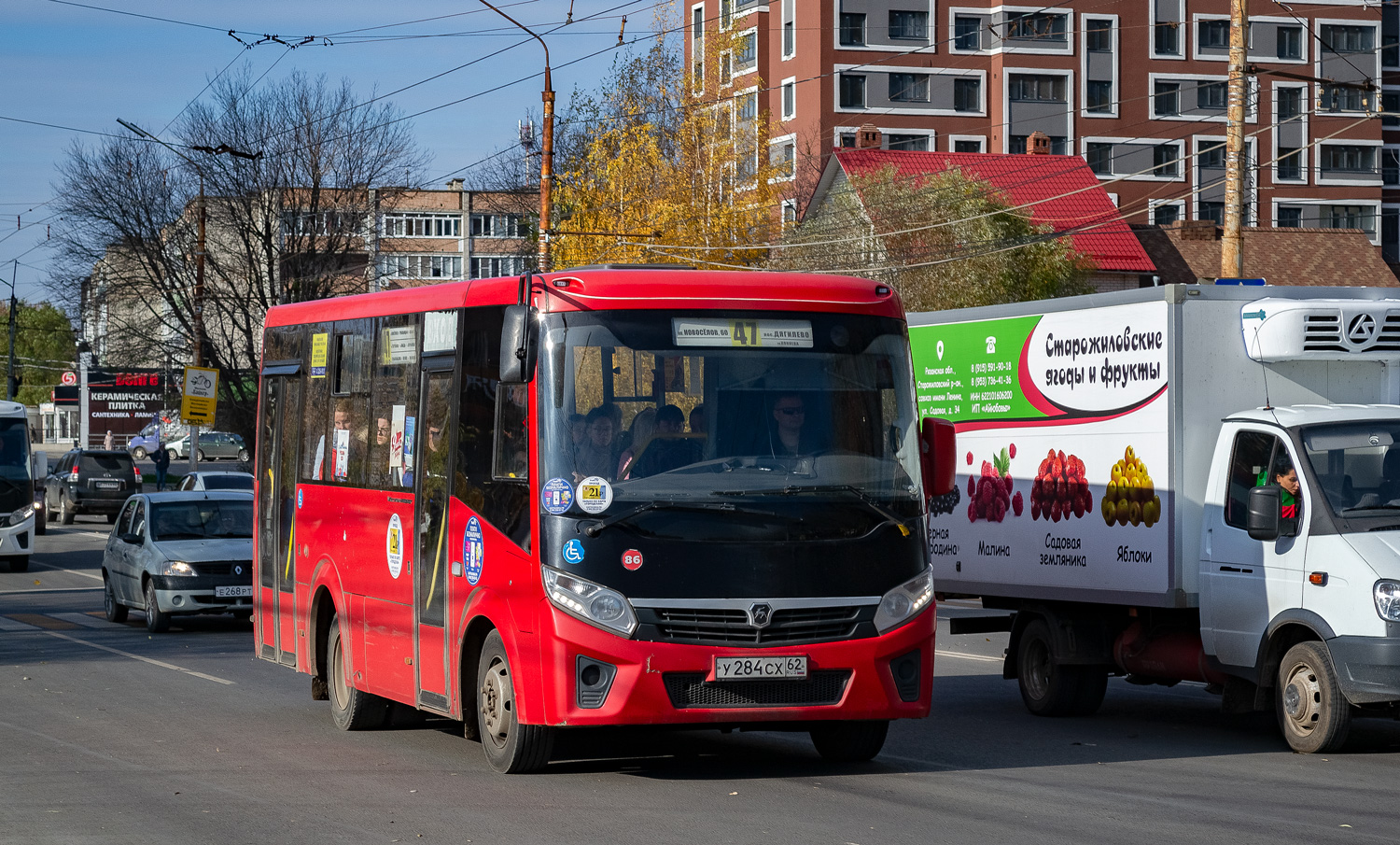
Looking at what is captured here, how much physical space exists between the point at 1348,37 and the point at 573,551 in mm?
86578

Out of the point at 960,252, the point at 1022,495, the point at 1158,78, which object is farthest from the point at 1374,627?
the point at 1158,78

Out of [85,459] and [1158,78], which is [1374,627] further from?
[1158,78]

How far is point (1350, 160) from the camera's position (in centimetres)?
8731

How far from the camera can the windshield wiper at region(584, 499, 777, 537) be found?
905 cm

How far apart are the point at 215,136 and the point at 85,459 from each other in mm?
9535

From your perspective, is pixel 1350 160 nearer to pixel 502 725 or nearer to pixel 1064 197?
pixel 1064 197

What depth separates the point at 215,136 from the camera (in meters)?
48.3

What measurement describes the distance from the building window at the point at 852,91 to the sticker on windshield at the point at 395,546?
226ft

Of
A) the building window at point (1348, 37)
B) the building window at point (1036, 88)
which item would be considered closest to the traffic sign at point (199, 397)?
the building window at point (1036, 88)

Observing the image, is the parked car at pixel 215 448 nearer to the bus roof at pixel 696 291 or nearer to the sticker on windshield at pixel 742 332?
the bus roof at pixel 696 291

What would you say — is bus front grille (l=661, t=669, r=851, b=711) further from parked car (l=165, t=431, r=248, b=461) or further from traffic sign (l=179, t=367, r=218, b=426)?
parked car (l=165, t=431, r=248, b=461)

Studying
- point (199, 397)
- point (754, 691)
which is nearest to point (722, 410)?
point (754, 691)

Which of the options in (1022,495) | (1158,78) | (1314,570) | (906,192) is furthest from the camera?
(1158,78)

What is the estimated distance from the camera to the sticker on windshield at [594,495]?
911 centimetres
